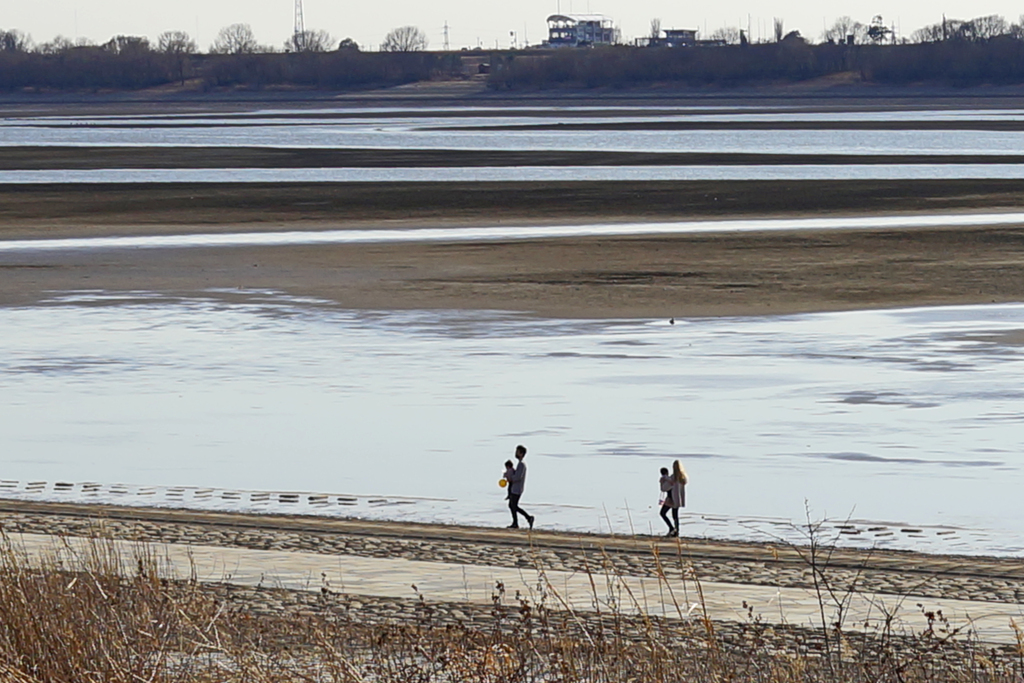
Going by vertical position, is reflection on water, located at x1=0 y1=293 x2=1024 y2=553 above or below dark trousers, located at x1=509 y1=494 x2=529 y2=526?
below

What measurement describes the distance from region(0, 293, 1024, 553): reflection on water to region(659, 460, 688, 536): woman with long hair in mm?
508

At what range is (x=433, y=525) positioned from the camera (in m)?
14.8

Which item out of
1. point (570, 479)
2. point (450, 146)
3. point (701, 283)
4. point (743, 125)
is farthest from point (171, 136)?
point (570, 479)

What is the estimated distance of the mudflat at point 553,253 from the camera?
31312 mm

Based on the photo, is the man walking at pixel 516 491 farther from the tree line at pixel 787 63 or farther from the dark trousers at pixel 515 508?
the tree line at pixel 787 63

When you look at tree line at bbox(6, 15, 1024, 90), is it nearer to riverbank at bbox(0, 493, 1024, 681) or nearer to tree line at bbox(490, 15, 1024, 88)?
tree line at bbox(490, 15, 1024, 88)

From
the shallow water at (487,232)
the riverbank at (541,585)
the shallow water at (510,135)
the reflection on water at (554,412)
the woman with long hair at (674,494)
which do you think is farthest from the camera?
the shallow water at (510,135)

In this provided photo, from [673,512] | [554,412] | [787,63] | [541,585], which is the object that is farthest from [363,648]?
[787,63]

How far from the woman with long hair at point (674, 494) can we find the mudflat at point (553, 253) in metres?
14.3

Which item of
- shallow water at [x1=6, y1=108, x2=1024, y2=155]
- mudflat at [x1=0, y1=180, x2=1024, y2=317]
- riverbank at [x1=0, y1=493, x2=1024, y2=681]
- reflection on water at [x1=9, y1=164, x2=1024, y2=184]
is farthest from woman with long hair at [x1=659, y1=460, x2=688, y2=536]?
shallow water at [x1=6, y1=108, x2=1024, y2=155]

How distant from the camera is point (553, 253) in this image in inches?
1480

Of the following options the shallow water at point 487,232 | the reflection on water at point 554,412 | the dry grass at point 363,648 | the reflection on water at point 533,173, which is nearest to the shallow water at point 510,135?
the reflection on water at point 533,173

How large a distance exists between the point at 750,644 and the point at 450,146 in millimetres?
75887

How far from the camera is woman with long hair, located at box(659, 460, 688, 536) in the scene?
46.9 ft
